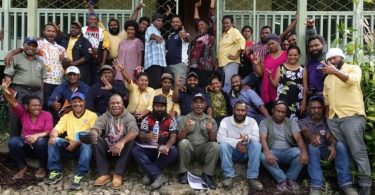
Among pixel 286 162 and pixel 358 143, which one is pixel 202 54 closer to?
pixel 286 162

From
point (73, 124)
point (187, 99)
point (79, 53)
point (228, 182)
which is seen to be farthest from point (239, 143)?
point (79, 53)

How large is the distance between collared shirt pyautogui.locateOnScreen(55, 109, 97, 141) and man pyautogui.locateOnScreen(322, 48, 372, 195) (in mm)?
3145

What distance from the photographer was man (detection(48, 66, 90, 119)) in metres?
8.31

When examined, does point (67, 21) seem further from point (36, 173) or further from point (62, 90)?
point (36, 173)

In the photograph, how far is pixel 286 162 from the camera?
7754mm

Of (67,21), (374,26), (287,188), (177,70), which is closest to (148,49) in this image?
(177,70)

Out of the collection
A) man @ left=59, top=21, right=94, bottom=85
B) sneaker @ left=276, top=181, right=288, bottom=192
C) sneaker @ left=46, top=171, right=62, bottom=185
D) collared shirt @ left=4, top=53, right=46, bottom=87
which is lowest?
sneaker @ left=276, top=181, right=288, bottom=192

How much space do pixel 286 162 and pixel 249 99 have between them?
3.87 ft

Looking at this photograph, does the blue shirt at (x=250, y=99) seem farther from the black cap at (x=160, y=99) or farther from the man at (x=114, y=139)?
the man at (x=114, y=139)

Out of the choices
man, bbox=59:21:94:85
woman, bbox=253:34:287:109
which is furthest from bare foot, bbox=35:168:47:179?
woman, bbox=253:34:287:109

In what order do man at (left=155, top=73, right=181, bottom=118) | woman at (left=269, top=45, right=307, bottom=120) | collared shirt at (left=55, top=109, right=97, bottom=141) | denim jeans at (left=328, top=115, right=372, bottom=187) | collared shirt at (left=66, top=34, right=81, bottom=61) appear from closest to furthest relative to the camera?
denim jeans at (left=328, top=115, right=372, bottom=187)
collared shirt at (left=55, top=109, right=97, bottom=141)
woman at (left=269, top=45, right=307, bottom=120)
man at (left=155, top=73, right=181, bottom=118)
collared shirt at (left=66, top=34, right=81, bottom=61)

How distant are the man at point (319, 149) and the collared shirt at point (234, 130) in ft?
2.07

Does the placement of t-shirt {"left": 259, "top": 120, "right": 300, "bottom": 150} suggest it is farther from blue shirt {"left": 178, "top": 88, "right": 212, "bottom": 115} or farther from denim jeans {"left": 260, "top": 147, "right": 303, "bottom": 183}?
blue shirt {"left": 178, "top": 88, "right": 212, "bottom": 115}

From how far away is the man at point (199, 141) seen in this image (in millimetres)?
7715
